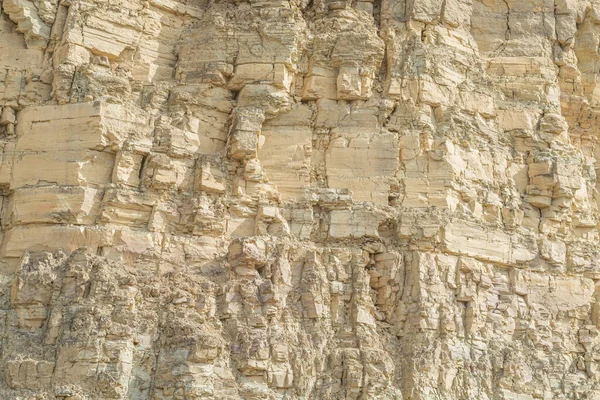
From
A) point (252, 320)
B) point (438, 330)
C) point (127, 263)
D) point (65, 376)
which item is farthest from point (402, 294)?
point (65, 376)

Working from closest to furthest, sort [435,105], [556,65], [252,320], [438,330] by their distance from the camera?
[252,320] < [438,330] < [435,105] < [556,65]

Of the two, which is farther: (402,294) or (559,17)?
(559,17)

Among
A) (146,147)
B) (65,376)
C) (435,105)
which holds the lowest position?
(65,376)

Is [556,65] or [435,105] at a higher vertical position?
[556,65]

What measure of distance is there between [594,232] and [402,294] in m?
5.47

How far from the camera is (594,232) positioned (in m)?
24.9

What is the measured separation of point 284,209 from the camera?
2211 centimetres

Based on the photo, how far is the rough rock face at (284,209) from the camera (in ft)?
64.6

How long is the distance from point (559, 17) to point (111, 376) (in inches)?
521

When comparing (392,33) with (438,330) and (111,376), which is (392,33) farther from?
(111,376)

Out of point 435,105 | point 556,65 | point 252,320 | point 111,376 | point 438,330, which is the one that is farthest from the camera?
point 556,65

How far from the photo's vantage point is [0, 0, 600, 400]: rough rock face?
19.7 m

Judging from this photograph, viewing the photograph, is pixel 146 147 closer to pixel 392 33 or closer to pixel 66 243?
pixel 66 243

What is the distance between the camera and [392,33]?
23734mm
